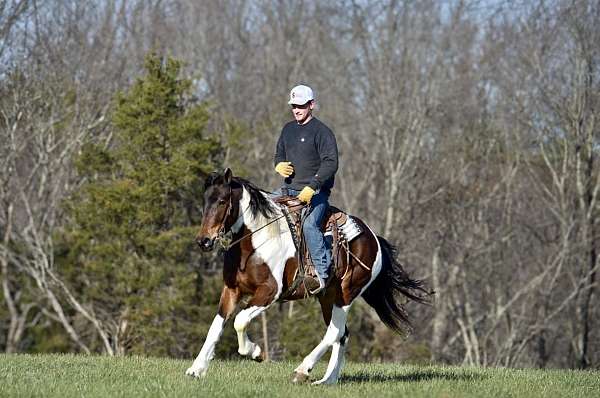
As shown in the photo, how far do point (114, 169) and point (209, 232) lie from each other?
62.7 ft

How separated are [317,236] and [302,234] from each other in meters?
0.15

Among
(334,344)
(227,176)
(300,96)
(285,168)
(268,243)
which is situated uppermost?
(300,96)

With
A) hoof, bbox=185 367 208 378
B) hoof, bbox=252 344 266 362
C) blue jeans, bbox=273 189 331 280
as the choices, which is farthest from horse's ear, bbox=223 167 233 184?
hoof, bbox=185 367 208 378

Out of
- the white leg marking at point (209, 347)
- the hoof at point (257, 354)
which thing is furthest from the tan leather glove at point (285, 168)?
the hoof at point (257, 354)

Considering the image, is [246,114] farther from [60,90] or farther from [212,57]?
[60,90]

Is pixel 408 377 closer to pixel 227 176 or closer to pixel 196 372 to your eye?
pixel 196 372

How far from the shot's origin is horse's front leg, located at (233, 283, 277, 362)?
926 cm

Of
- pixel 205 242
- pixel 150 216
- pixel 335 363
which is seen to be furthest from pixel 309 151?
pixel 150 216

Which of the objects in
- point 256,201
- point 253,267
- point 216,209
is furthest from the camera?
point 256,201

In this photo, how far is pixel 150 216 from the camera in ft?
86.1

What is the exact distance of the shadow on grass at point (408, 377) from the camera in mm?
10539

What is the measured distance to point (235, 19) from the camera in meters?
46.9

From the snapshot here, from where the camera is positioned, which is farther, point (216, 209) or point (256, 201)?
point (256, 201)

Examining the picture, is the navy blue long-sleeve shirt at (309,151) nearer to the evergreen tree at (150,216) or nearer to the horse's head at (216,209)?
the horse's head at (216,209)
